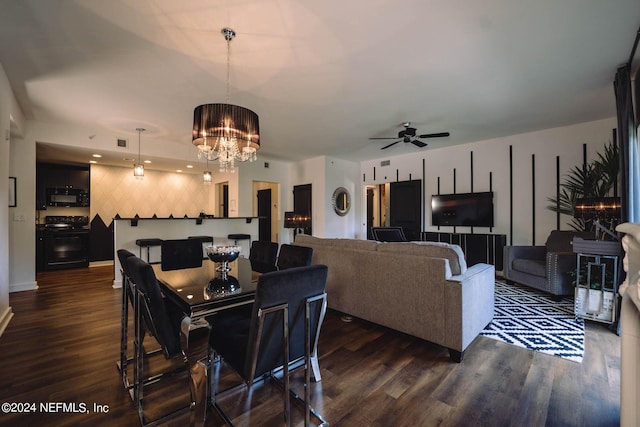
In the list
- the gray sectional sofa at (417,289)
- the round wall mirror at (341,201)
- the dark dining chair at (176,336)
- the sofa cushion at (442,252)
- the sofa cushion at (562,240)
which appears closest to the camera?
the dark dining chair at (176,336)

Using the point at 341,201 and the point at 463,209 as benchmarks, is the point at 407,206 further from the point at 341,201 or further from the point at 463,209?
the point at 341,201

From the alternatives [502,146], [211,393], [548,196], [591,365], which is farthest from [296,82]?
[548,196]

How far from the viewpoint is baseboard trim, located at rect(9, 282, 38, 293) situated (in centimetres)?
429

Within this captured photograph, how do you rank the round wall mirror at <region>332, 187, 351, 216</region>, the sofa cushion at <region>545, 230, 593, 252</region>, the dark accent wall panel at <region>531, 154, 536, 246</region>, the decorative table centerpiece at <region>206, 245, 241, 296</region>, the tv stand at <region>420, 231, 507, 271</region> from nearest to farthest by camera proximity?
the decorative table centerpiece at <region>206, 245, 241, 296</region>
the sofa cushion at <region>545, 230, 593, 252</region>
the dark accent wall panel at <region>531, 154, 536, 246</region>
the tv stand at <region>420, 231, 507, 271</region>
the round wall mirror at <region>332, 187, 351, 216</region>

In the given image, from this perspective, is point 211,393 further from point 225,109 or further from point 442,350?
point 225,109

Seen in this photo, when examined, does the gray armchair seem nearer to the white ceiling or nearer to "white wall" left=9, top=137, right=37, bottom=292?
the white ceiling

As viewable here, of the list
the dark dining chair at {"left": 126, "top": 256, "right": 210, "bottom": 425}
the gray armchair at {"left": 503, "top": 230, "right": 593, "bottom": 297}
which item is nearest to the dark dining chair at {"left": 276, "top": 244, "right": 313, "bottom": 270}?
the dark dining chair at {"left": 126, "top": 256, "right": 210, "bottom": 425}

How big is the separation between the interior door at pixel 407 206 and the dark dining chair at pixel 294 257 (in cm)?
468

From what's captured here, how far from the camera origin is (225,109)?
2.39 meters

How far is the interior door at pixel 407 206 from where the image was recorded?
6.69 metres

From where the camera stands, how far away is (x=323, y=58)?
2.72 meters

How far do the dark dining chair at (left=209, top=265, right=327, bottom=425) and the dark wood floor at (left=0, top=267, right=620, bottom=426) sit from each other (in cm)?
Answer: 36

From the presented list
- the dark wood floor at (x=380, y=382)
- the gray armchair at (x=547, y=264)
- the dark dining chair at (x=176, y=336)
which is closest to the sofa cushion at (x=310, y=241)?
the dark wood floor at (x=380, y=382)

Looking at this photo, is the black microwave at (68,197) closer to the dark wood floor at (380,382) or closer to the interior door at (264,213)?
the interior door at (264,213)
